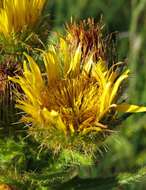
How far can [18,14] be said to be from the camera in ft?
13.8

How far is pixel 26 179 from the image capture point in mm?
4152

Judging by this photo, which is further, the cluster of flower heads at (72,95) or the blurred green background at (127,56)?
the blurred green background at (127,56)

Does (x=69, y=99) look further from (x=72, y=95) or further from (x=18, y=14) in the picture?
(x=18, y=14)

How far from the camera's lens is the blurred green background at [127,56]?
6.26 m

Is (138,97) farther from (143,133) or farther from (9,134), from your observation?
(9,134)

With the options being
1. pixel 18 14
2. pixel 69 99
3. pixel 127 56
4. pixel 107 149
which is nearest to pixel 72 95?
pixel 69 99

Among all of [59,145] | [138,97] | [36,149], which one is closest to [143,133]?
[138,97]

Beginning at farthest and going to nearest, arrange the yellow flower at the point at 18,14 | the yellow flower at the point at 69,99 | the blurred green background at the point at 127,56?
the blurred green background at the point at 127,56 < the yellow flower at the point at 18,14 < the yellow flower at the point at 69,99

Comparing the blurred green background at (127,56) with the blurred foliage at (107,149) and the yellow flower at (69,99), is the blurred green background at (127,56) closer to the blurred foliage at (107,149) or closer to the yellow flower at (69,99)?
the blurred foliage at (107,149)

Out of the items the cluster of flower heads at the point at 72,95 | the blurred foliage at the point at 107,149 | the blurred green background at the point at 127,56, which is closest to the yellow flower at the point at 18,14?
the blurred foliage at the point at 107,149

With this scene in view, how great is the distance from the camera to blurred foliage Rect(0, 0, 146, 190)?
4.20 meters

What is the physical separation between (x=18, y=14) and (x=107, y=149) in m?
1.34

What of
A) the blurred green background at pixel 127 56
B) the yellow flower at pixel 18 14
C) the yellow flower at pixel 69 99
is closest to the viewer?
the yellow flower at pixel 69 99

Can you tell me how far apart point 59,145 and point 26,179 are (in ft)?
2.10
